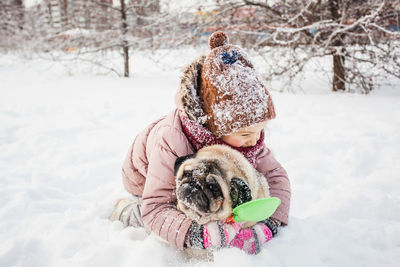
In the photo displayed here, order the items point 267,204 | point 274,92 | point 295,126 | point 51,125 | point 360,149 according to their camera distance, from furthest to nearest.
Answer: point 274,92, point 51,125, point 295,126, point 360,149, point 267,204

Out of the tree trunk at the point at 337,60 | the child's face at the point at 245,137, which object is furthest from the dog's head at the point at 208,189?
the tree trunk at the point at 337,60

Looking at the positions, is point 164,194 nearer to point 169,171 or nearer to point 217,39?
point 169,171

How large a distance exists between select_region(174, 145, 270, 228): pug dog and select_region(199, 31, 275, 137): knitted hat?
16 centimetres

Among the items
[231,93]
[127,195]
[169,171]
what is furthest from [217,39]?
[127,195]

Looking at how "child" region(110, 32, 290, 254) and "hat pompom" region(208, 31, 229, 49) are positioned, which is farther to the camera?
"hat pompom" region(208, 31, 229, 49)

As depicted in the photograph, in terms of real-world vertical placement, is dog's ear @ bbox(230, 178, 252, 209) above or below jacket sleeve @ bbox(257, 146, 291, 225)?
above

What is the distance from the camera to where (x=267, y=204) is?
0.95 meters

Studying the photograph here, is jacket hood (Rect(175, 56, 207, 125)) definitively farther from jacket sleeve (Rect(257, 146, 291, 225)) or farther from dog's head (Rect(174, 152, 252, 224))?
jacket sleeve (Rect(257, 146, 291, 225))

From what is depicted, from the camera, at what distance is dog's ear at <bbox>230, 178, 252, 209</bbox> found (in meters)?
0.93

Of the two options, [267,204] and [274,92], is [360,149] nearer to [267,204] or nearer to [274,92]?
[267,204]

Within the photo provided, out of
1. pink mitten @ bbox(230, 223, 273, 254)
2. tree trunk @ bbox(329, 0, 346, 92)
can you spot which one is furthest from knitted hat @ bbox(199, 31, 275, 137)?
tree trunk @ bbox(329, 0, 346, 92)

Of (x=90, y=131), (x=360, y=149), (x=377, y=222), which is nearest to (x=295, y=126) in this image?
(x=360, y=149)

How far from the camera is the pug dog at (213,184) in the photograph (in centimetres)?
88

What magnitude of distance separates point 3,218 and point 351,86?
4.52m
